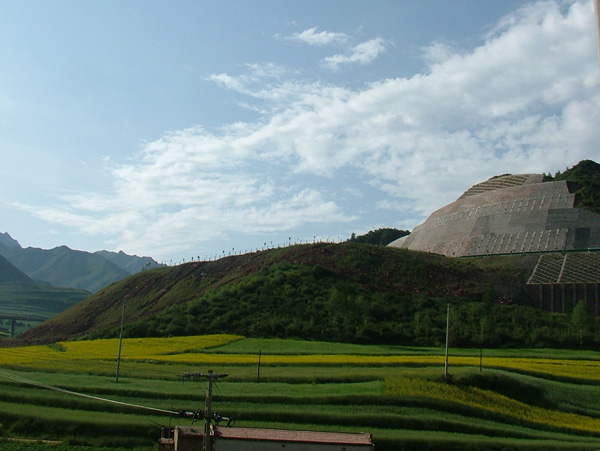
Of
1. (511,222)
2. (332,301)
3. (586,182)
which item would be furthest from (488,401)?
(586,182)

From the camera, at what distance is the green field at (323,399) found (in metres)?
30.4

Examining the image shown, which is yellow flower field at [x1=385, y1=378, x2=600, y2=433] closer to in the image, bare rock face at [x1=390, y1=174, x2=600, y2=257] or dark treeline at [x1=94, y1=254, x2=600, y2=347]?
dark treeline at [x1=94, y1=254, x2=600, y2=347]

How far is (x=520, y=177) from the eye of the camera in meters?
138

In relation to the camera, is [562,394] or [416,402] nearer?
[416,402]

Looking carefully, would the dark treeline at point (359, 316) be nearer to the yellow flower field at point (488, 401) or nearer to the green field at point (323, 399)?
the green field at point (323, 399)

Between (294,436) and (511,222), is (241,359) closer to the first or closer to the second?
(294,436)

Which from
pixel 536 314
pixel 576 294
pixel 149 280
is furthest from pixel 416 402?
pixel 149 280

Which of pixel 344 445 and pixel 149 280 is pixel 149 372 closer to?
pixel 344 445

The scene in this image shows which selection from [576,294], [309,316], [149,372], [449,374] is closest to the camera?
[449,374]

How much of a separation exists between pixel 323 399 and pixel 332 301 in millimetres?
41629

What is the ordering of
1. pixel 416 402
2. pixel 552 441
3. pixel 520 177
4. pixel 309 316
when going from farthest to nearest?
pixel 520 177, pixel 309 316, pixel 416 402, pixel 552 441

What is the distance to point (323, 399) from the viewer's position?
35.9 m

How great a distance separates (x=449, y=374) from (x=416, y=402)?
7.14m

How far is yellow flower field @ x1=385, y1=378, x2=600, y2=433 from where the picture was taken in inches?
1427
